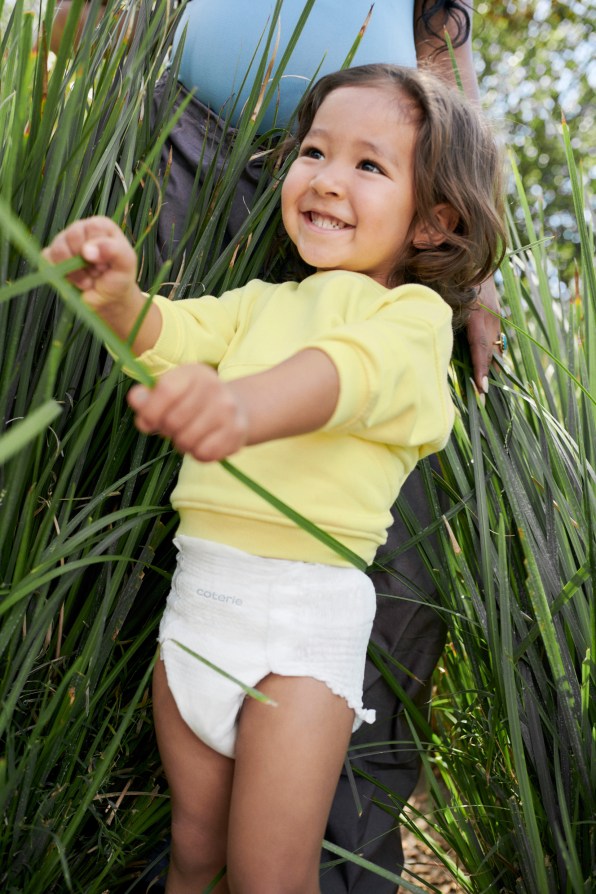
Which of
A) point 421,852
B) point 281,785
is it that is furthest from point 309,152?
point 421,852

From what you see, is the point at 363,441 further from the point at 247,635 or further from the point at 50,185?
the point at 50,185

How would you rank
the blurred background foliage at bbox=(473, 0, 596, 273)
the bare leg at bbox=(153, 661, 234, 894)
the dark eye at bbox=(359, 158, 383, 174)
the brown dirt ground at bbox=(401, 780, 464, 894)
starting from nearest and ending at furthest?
the bare leg at bbox=(153, 661, 234, 894) → the dark eye at bbox=(359, 158, 383, 174) → the brown dirt ground at bbox=(401, 780, 464, 894) → the blurred background foliage at bbox=(473, 0, 596, 273)

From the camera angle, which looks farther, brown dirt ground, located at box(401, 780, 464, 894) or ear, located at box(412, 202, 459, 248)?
brown dirt ground, located at box(401, 780, 464, 894)

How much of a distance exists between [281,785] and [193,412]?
0.52 m

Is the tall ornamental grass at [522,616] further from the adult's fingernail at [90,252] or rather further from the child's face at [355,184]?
the adult's fingernail at [90,252]

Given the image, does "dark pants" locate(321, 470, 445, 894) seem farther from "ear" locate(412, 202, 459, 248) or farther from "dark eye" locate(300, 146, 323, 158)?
"dark eye" locate(300, 146, 323, 158)

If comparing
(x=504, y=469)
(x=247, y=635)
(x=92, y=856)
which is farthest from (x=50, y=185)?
(x=92, y=856)

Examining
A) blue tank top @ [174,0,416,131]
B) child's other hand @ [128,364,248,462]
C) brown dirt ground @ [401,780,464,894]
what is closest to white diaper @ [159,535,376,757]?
child's other hand @ [128,364,248,462]

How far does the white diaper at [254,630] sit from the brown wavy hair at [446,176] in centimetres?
47

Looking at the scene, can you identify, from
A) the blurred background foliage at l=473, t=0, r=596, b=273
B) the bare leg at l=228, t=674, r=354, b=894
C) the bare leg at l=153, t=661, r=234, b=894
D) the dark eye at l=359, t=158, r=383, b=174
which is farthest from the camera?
the blurred background foliage at l=473, t=0, r=596, b=273

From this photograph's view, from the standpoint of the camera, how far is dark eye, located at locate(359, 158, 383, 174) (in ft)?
3.99

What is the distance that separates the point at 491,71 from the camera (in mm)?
6672

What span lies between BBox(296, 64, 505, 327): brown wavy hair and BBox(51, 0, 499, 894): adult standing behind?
14cm

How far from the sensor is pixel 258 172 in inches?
58.4
